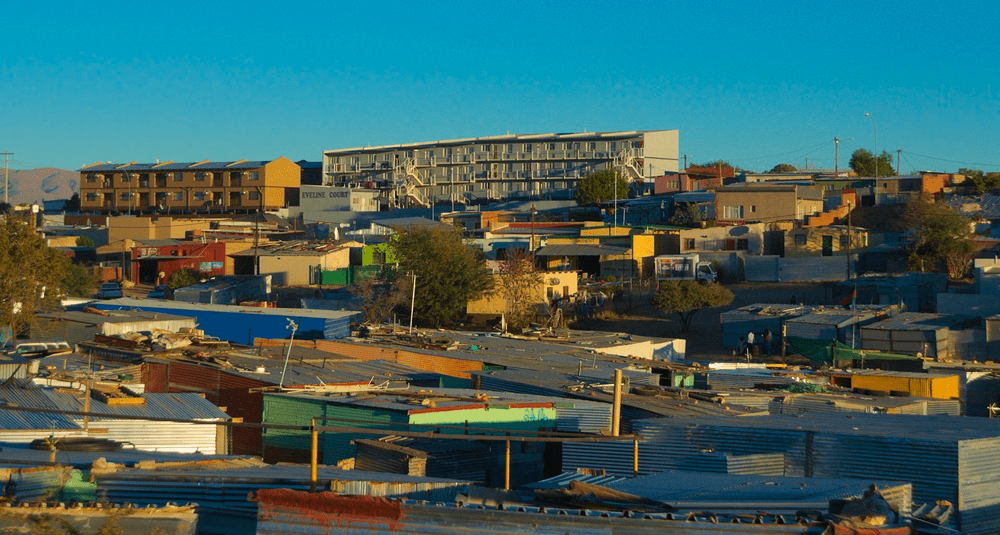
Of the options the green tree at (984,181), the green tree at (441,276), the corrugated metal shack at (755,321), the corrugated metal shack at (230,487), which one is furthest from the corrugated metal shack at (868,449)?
the green tree at (984,181)

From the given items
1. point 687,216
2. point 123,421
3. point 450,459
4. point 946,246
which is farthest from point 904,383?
point 687,216

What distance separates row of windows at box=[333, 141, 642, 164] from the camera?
243 feet

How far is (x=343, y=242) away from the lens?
49.3 m

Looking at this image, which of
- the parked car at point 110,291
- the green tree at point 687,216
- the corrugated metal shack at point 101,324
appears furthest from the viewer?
the green tree at point 687,216

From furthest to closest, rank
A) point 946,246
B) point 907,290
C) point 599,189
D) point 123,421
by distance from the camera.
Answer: point 599,189 < point 946,246 < point 907,290 < point 123,421

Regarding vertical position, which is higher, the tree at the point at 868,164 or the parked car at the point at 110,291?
the tree at the point at 868,164

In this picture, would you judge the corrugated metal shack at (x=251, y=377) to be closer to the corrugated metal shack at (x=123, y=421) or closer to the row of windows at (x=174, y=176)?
the corrugated metal shack at (x=123, y=421)

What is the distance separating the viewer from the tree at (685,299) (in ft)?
112

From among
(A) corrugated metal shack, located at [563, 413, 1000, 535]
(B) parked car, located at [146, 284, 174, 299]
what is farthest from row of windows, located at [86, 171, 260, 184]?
(A) corrugated metal shack, located at [563, 413, 1000, 535]

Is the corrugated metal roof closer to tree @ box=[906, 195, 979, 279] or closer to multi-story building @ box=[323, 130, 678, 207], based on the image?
multi-story building @ box=[323, 130, 678, 207]

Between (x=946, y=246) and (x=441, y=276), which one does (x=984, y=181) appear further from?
(x=441, y=276)

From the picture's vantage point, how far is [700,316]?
35875mm

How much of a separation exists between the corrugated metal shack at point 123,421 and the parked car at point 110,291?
2915cm

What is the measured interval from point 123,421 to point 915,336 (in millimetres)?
19767
